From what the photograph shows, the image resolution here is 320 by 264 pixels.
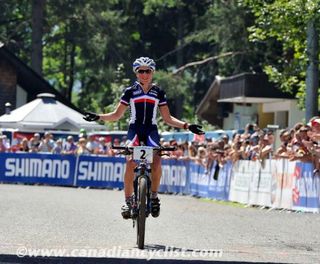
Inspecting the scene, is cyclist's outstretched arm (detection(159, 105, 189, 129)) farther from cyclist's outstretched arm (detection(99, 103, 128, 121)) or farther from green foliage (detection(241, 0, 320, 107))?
green foliage (detection(241, 0, 320, 107))

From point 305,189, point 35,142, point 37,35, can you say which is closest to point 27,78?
point 37,35

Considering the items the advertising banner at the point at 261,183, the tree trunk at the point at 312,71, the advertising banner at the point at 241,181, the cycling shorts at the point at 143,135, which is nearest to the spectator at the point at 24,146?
the advertising banner at the point at 241,181

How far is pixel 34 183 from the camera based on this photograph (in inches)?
1313

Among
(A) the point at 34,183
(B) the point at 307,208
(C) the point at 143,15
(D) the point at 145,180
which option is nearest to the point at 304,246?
(D) the point at 145,180

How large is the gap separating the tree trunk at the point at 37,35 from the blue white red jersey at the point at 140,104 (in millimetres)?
42789

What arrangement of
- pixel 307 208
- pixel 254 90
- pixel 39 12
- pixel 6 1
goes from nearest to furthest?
pixel 307 208 < pixel 254 90 < pixel 39 12 < pixel 6 1

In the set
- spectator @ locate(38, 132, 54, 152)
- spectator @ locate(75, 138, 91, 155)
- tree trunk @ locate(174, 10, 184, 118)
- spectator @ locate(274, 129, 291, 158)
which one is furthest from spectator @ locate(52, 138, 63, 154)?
tree trunk @ locate(174, 10, 184, 118)

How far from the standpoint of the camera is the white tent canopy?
128 ft

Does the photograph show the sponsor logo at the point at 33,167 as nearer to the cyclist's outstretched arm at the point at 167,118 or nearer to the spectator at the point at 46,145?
the spectator at the point at 46,145

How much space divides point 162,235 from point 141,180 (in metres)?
1.74

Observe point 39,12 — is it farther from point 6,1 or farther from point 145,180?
point 145,180

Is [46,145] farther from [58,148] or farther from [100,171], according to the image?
[100,171]

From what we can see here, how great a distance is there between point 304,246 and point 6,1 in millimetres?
48788

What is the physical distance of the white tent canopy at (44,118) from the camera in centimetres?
3894
